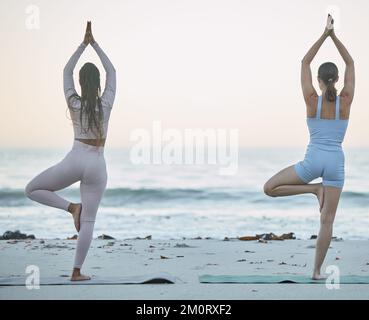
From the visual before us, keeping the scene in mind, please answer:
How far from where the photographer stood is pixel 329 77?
4.38m

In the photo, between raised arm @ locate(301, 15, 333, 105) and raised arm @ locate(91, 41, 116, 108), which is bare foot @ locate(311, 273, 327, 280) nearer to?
raised arm @ locate(301, 15, 333, 105)

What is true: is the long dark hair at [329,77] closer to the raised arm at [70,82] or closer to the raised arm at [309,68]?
the raised arm at [309,68]

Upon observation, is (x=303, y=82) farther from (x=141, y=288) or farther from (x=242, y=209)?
(x=242, y=209)

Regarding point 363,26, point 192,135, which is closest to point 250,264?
point 363,26

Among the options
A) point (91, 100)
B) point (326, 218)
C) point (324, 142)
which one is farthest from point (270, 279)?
point (91, 100)

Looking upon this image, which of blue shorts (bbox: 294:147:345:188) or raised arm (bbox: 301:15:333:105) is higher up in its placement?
raised arm (bbox: 301:15:333:105)

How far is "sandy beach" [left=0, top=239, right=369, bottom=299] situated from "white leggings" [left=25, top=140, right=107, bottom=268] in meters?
0.40

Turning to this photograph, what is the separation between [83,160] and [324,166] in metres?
1.43

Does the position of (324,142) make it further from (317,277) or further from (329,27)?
(317,277)

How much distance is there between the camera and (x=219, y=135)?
57.4ft

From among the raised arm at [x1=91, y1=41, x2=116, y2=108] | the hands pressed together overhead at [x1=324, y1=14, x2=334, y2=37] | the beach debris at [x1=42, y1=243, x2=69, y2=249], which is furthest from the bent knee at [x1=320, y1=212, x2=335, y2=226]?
the beach debris at [x1=42, y1=243, x2=69, y2=249]

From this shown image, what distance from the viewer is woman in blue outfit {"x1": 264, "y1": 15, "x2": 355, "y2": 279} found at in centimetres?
438

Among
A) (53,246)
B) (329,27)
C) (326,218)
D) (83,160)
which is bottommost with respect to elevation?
(53,246)
